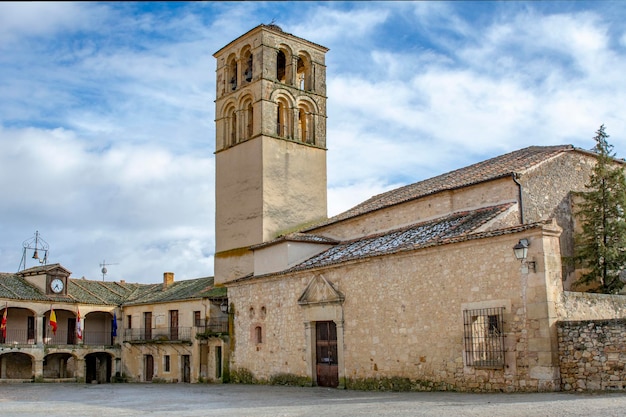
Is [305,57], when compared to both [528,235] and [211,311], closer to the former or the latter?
[211,311]

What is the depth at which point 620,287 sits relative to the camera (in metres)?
15.4

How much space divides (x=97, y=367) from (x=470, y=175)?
82.2ft

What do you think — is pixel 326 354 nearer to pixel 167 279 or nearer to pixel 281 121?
pixel 281 121

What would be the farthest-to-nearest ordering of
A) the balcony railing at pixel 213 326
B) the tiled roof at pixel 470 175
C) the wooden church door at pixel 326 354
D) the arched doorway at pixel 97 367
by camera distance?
the arched doorway at pixel 97 367 → the balcony railing at pixel 213 326 → the wooden church door at pixel 326 354 → the tiled roof at pixel 470 175

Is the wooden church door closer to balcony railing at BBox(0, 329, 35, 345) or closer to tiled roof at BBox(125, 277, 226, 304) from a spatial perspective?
tiled roof at BBox(125, 277, 226, 304)

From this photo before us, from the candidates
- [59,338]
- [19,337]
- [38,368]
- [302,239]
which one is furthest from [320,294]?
[59,338]

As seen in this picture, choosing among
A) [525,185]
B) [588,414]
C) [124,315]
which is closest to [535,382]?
[588,414]

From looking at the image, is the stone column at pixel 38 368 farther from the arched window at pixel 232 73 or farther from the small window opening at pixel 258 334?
the arched window at pixel 232 73

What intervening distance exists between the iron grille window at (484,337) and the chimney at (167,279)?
906 inches

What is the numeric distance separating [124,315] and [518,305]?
996 inches

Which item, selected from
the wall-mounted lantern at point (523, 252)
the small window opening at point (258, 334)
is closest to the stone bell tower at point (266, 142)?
the small window opening at point (258, 334)

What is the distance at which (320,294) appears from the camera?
17.7m

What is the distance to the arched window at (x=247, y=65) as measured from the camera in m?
26.8

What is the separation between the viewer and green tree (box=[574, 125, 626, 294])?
15367 mm
